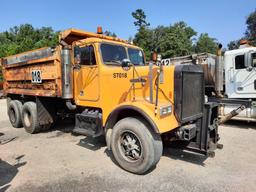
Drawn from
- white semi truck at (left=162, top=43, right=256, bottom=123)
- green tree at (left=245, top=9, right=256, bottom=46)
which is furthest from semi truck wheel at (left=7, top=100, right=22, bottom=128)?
green tree at (left=245, top=9, right=256, bottom=46)

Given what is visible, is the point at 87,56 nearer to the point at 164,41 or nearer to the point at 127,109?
the point at 127,109

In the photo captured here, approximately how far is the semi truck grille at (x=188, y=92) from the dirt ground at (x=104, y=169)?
40.9 inches

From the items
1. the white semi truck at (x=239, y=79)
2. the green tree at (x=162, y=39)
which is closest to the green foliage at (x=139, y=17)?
the green tree at (x=162, y=39)

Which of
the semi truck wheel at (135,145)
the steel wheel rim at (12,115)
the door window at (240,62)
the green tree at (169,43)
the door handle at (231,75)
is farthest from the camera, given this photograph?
the green tree at (169,43)

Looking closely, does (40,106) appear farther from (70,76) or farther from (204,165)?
(204,165)

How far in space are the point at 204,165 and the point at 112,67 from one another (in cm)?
272

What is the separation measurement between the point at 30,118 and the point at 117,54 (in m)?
3.72

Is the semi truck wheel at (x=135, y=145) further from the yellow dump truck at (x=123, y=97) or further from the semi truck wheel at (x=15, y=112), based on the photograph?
the semi truck wheel at (x=15, y=112)

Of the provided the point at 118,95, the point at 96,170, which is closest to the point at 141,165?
the point at 96,170

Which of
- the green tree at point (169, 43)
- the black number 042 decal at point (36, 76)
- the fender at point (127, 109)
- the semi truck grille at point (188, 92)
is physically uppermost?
the green tree at point (169, 43)

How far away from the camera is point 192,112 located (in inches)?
153

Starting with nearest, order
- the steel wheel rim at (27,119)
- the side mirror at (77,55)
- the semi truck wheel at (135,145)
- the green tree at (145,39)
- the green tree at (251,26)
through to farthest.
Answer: the semi truck wheel at (135,145) → the side mirror at (77,55) → the steel wheel rim at (27,119) → the green tree at (145,39) → the green tree at (251,26)

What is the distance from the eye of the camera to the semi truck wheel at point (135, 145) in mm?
3574

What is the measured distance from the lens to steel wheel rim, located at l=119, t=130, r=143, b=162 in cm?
382
